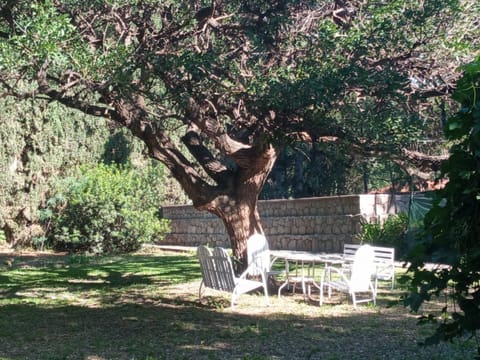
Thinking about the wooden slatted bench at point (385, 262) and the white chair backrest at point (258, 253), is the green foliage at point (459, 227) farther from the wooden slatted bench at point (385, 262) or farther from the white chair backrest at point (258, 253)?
the wooden slatted bench at point (385, 262)

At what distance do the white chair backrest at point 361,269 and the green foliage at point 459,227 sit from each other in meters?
5.79

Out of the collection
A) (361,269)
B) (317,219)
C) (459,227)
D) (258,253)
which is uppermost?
(317,219)

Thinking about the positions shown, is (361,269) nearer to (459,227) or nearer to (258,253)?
(258,253)

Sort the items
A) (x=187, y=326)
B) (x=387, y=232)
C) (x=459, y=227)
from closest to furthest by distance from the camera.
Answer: (x=459, y=227)
(x=187, y=326)
(x=387, y=232)

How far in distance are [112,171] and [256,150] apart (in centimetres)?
1190

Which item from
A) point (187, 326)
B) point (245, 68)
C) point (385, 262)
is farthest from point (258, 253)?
point (245, 68)

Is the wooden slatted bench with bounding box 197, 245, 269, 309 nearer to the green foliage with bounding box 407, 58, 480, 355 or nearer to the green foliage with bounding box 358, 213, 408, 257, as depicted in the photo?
the green foliage with bounding box 407, 58, 480, 355

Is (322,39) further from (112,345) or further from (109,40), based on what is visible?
(112,345)

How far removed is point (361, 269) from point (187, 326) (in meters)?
2.60

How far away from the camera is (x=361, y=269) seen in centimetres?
916

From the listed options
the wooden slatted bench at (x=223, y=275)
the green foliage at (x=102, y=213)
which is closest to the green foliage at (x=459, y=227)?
the wooden slatted bench at (x=223, y=275)

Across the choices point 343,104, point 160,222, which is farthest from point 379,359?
point 160,222

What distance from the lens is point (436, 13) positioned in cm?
941

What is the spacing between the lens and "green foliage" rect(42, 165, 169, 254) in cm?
2022
